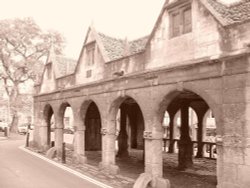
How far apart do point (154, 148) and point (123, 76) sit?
3612 millimetres

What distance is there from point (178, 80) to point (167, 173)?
6.06 meters

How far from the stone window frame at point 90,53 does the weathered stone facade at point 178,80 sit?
93 mm

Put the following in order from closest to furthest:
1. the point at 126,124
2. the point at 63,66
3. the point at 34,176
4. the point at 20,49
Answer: the point at 34,176
the point at 63,66
the point at 126,124
the point at 20,49

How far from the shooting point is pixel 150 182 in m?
11.3

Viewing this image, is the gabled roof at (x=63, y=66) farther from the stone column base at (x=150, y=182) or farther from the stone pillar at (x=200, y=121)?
the stone column base at (x=150, y=182)

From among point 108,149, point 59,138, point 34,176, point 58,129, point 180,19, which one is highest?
point 180,19

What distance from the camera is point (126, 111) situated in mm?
21656

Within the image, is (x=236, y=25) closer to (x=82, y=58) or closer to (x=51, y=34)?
(x=82, y=58)

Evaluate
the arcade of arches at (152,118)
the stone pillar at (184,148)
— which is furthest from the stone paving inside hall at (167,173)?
the arcade of arches at (152,118)

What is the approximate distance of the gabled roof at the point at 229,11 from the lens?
9344 mm

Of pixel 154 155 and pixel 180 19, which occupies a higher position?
pixel 180 19

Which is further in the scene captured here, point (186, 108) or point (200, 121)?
point (200, 121)

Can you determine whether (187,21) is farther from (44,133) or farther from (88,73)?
(44,133)

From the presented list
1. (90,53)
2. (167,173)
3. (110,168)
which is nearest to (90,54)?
(90,53)
